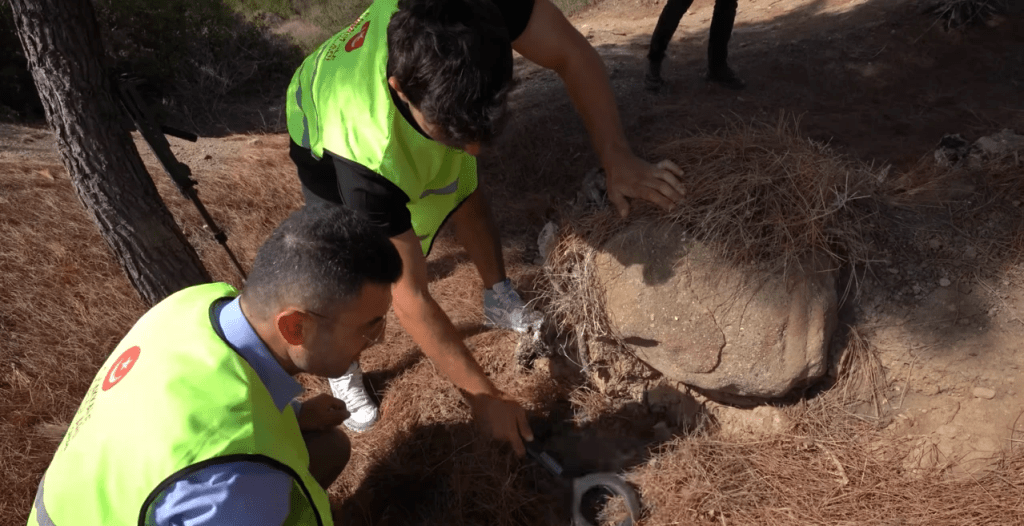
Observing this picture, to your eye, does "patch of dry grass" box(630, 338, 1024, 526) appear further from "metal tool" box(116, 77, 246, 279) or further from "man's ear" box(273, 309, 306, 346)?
"metal tool" box(116, 77, 246, 279)

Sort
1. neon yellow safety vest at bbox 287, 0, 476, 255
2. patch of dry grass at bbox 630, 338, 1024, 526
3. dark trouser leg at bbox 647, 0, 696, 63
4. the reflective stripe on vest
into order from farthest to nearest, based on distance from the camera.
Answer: dark trouser leg at bbox 647, 0, 696, 63 → patch of dry grass at bbox 630, 338, 1024, 526 → neon yellow safety vest at bbox 287, 0, 476, 255 → the reflective stripe on vest

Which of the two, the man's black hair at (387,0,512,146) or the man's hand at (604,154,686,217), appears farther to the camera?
the man's hand at (604,154,686,217)

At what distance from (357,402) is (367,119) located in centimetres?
129

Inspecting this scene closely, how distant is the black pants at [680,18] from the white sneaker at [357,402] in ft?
9.89

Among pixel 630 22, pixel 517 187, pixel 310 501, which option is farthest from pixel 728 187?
pixel 630 22

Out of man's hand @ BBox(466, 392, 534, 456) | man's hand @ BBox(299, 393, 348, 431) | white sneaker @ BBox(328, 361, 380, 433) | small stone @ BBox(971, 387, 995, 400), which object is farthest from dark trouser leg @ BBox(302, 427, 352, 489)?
small stone @ BBox(971, 387, 995, 400)

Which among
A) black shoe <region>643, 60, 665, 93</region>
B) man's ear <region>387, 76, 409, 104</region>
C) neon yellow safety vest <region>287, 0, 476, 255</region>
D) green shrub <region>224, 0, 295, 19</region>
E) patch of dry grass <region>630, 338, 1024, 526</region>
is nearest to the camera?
man's ear <region>387, 76, 409, 104</region>

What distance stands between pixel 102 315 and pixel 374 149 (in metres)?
2.03

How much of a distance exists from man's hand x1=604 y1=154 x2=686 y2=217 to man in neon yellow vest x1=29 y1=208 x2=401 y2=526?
94 centimetres

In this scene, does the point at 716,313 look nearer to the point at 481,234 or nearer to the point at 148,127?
the point at 481,234

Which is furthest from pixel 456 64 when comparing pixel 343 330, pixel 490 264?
pixel 490 264

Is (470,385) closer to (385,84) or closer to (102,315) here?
(385,84)

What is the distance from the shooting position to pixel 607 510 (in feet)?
6.86

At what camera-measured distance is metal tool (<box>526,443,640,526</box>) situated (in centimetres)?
202
